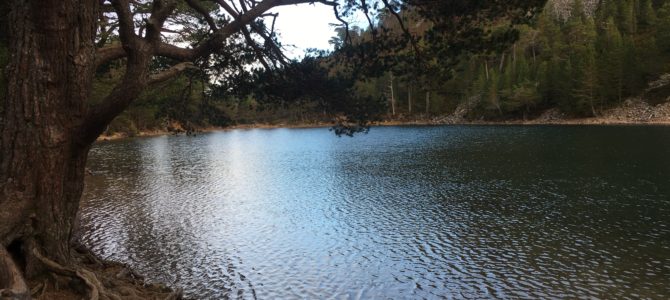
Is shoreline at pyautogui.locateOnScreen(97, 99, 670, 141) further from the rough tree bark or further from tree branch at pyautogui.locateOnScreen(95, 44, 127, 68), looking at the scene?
the rough tree bark

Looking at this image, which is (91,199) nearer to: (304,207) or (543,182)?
(304,207)

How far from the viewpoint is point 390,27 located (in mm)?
11633

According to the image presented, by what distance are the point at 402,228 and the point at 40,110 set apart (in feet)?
47.0

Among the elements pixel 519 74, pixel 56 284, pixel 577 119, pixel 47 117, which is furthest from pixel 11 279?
pixel 519 74

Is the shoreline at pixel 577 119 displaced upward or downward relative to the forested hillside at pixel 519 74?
downward

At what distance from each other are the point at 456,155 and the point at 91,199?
3113cm

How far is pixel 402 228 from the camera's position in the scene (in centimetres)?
1822

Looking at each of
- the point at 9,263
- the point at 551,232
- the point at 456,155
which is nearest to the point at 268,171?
the point at 456,155

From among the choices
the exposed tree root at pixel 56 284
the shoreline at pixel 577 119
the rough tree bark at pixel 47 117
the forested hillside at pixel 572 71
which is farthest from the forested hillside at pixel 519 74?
the exposed tree root at pixel 56 284

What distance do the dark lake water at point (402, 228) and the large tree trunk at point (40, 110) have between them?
19.5ft

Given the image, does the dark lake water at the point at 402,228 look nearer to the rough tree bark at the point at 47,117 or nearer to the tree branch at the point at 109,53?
the rough tree bark at the point at 47,117

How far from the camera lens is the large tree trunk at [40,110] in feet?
20.3

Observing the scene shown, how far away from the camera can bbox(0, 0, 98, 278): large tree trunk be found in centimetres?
620

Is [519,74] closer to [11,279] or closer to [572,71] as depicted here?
[572,71]
